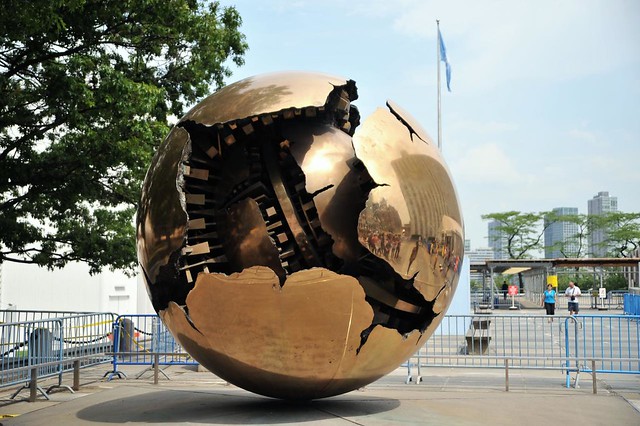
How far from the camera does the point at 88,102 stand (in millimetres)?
11453

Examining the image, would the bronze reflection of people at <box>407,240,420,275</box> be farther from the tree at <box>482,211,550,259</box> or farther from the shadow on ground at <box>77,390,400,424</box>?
the tree at <box>482,211,550,259</box>

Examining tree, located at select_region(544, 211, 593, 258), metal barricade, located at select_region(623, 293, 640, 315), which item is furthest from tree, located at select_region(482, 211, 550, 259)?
metal barricade, located at select_region(623, 293, 640, 315)

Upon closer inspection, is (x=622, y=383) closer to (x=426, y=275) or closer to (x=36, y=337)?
(x=426, y=275)

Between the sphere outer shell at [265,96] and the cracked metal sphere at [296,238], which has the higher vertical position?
the sphere outer shell at [265,96]

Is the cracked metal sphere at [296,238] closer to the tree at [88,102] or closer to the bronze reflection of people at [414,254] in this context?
the bronze reflection of people at [414,254]

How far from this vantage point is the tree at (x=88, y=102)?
38.3 feet

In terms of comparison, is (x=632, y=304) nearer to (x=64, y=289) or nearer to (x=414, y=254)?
(x=64, y=289)

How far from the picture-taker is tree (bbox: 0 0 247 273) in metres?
11.7

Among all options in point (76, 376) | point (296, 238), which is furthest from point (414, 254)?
point (76, 376)

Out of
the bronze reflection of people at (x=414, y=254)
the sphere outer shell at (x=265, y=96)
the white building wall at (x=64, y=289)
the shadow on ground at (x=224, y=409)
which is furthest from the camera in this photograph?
the white building wall at (x=64, y=289)

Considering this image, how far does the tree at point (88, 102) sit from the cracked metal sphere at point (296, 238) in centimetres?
510

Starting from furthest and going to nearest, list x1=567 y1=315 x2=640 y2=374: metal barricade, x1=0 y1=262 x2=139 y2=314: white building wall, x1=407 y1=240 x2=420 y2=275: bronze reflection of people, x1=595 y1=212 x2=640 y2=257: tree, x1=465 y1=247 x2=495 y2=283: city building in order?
x1=595 y1=212 x2=640 y2=257: tree
x1=465 y1=247 x2=495 y2=283: city building
x1=0 y1=262 x2=139 y2=314: white building wall
x1=567 y1=315 x2=640 y2=374: metal barricade
x1=407 y1=240 x2=420 y2=275: bronze reflection of people

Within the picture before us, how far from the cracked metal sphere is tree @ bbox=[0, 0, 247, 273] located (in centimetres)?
510

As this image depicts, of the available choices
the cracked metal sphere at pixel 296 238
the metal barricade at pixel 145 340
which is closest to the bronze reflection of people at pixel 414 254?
the cracked metal sphere at pixel 296 238
